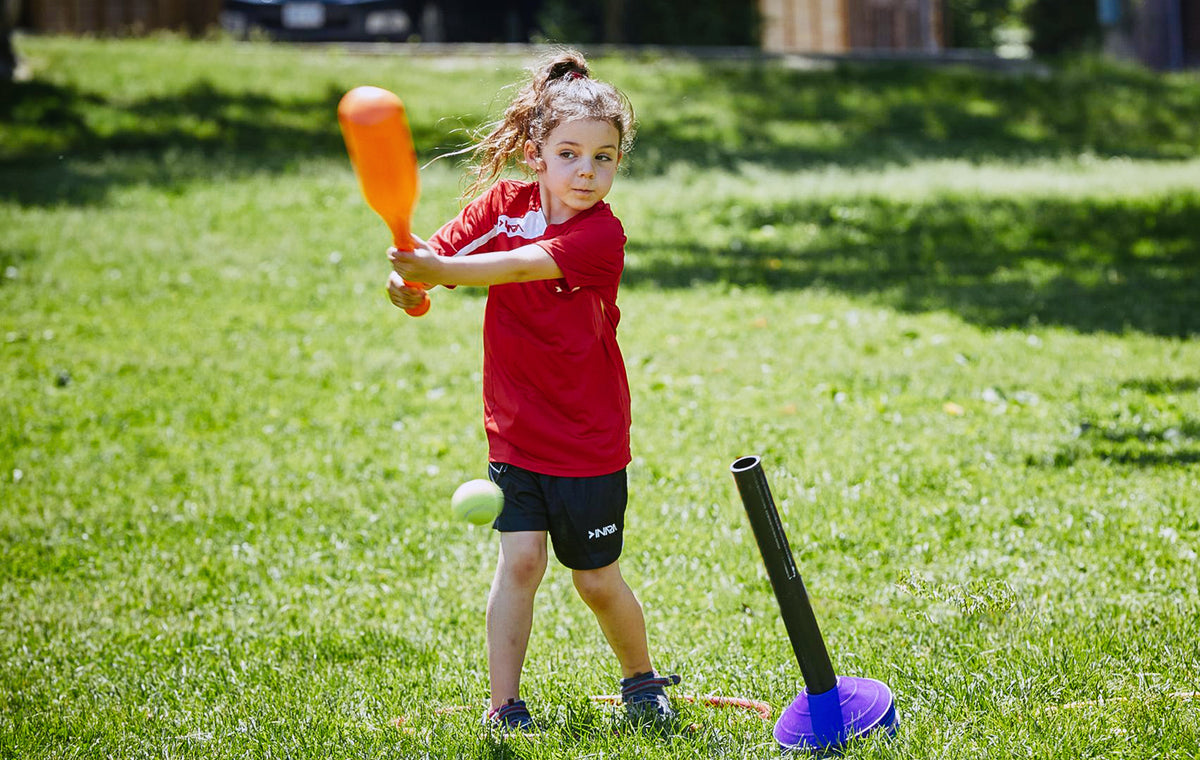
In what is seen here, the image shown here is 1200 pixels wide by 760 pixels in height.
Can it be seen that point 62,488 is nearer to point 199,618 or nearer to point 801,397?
point 199,618

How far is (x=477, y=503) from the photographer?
2949mm

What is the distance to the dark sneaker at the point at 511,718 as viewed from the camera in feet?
10.2

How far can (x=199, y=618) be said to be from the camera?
4168 mm

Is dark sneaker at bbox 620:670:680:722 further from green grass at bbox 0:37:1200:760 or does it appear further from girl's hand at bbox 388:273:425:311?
girl's hand at bbox 388:273:425:311

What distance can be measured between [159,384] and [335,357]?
3.21 feet

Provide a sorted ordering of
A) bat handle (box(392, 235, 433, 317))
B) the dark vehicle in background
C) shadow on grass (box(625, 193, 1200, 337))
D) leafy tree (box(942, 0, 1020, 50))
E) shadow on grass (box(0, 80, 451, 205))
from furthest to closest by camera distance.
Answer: leafy tree (box(942, 0, 1020, 50))
the dark vehicle in background
shadow on grass (box(0, 80, 451, 205))
shadow on grass (box(625, 193, 1200, 337))
bat handle (box(392, 235, 433, 317))

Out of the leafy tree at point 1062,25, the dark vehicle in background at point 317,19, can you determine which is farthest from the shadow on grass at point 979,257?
the leafy tree at point 1062,25

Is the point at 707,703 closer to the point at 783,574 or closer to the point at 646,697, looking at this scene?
the point at 646,697

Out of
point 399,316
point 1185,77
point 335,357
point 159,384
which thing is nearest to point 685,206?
point 399,316

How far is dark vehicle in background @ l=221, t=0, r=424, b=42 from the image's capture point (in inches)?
750

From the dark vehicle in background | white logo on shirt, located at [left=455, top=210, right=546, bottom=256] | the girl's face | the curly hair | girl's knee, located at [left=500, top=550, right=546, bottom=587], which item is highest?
the dark vehicle in background

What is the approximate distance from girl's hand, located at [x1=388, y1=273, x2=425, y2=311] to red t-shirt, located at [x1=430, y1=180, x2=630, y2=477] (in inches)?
5.7

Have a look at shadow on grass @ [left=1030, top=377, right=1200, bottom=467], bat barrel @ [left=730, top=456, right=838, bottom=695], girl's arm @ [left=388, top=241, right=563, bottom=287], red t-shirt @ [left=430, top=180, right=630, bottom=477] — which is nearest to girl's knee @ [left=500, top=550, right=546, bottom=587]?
red t-shirt @ [left=430, top=180, right=630, bottom=477]

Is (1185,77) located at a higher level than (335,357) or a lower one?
higher
